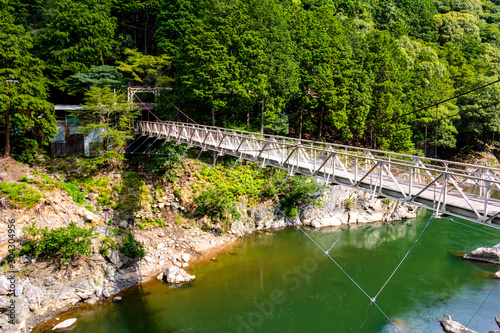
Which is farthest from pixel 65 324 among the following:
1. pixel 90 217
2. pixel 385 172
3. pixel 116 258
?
pixel 385 172

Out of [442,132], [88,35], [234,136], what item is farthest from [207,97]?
[442,132]

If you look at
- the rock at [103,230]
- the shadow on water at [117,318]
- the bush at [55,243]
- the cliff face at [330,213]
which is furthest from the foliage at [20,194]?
the cliff face at [330,213]

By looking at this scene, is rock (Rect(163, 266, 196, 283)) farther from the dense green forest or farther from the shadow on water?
the dense green forest

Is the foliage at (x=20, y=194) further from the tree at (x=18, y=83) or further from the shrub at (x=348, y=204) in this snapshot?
the shrub at (x=348, y=204)

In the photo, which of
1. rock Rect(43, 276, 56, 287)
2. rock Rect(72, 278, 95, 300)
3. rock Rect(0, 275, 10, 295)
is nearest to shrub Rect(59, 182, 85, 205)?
rock Rect(43, 276, 56, 287)

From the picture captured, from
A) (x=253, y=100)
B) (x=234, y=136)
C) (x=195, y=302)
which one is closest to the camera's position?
(x=195, y=302)

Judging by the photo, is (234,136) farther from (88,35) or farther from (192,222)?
(88,35)

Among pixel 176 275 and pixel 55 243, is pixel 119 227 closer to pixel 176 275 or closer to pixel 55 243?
pixel 55 243
